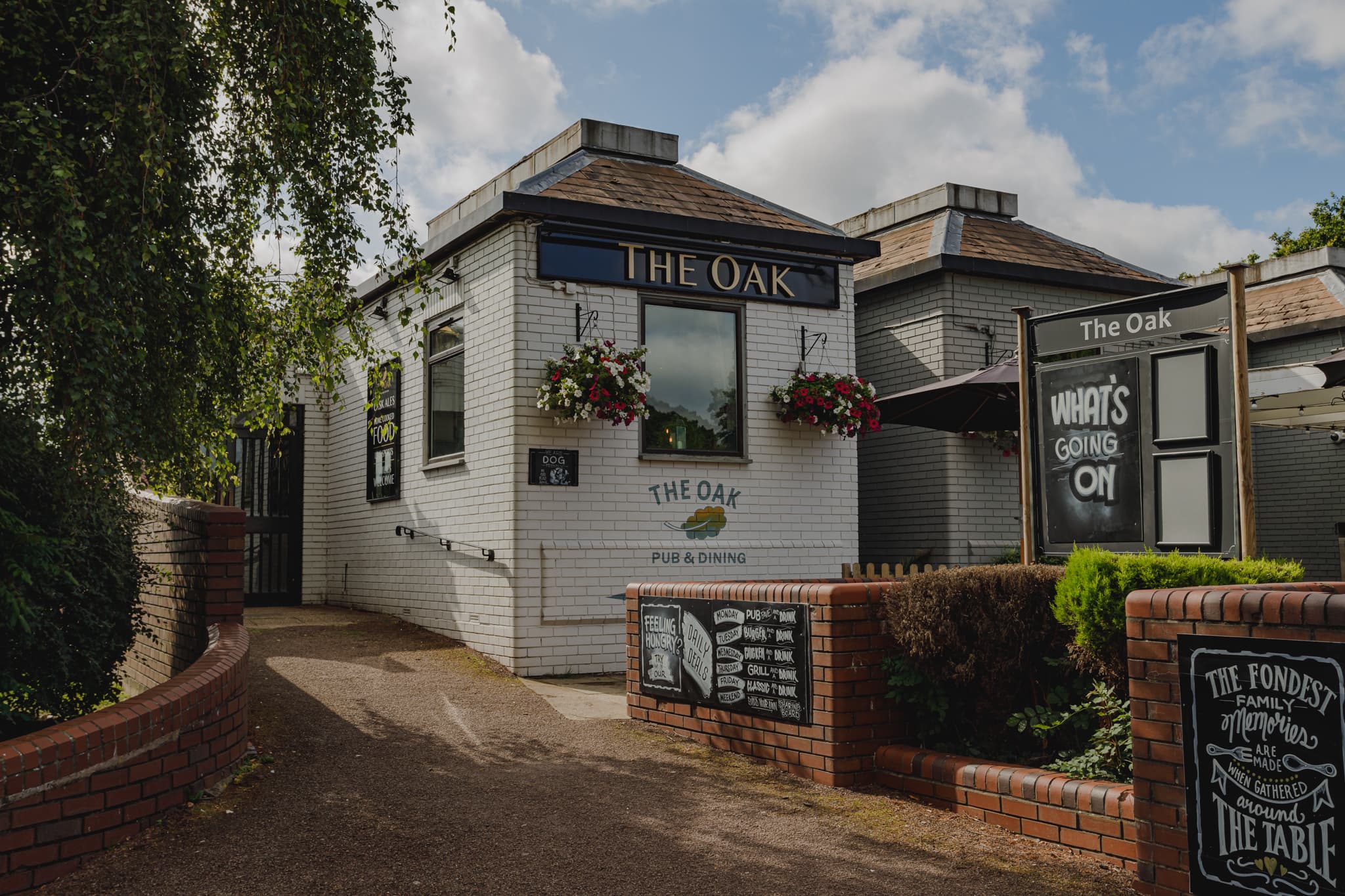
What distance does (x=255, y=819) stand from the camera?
5.18 meters

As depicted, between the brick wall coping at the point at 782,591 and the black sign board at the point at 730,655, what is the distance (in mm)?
40

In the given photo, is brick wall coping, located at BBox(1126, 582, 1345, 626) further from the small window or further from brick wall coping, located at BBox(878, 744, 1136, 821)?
the small window

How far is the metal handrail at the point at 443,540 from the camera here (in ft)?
32.9

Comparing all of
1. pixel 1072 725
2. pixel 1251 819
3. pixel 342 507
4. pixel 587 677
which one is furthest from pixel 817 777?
pixel 342 507

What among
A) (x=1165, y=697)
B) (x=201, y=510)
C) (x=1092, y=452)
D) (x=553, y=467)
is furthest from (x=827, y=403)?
(x=1165, y=697)

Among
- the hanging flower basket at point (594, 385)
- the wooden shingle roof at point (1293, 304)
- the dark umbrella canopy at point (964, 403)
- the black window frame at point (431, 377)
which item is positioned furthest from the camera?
the wooden shingle roof at point (1293, 304)

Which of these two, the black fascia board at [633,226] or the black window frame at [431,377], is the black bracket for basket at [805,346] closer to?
the black fascia board at [633,226]

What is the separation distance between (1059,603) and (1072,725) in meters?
0.63

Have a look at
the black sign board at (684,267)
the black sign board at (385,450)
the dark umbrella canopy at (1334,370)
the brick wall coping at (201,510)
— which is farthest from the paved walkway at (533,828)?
the dark umbrella canopy at (1334,370)

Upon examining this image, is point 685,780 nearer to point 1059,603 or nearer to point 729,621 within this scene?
point 729,621

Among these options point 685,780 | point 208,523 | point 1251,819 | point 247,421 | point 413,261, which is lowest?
point 685,780

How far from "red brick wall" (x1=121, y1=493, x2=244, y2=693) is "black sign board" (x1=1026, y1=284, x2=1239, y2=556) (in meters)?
5.11

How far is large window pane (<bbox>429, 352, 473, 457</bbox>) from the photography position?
36.3ft

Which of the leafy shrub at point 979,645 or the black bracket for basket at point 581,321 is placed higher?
the black bracket for basket at point 581,321
